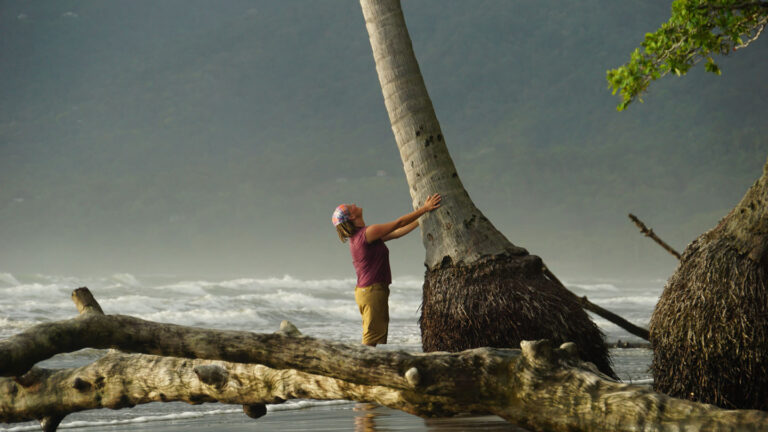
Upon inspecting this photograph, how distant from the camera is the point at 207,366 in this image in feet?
16.5

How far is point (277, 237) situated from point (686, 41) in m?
91.8

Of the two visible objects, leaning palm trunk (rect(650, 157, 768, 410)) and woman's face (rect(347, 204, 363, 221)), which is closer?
leaning palm trunk (rect(650, 157, 768, 410))

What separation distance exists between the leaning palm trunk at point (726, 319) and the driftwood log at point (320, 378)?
5.82 ft

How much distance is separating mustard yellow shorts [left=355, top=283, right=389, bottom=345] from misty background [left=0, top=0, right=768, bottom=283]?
81.9m

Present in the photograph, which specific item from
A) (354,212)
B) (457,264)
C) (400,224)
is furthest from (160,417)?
(457,264)

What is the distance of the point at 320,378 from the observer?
15.9 feet

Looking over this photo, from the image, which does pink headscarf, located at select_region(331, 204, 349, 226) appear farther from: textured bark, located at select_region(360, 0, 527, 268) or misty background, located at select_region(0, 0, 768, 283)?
misty background, located at select_region(0, 0, 768, 283)

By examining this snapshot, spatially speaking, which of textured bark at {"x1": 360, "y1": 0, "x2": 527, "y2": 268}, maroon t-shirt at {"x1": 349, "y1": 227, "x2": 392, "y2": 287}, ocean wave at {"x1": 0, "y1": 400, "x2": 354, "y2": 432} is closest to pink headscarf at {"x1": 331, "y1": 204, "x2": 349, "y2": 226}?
maroon t-shirt at {"x1": 349, "y1": 227, "x2": 392, "y2": 287}

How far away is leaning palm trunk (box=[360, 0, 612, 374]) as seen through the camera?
22.7 ft

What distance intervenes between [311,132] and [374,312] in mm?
107086

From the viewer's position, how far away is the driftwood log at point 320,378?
3996 mm

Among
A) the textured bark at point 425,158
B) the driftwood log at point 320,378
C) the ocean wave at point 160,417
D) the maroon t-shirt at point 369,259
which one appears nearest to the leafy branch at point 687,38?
the textured bark at point 425,158

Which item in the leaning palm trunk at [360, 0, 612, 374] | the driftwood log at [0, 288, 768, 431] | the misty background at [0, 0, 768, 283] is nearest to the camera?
the driftwood log at [0, 288, 768, 431]

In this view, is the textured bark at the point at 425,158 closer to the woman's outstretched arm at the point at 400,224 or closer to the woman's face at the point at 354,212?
the woman's outstretched arm at the point at 400,224
